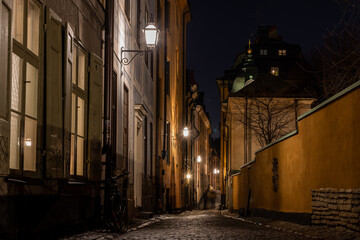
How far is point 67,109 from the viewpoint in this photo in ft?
27.7

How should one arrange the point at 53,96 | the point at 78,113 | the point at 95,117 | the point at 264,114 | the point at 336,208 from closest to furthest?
1. the point at 53,96
2. the point at 78,113
3. the point at 336,208
4. the point at 95,117
5. the point at 264,114

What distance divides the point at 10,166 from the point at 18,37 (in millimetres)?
1532

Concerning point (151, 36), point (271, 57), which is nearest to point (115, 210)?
point (151, 36)

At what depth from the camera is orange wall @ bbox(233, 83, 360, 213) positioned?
9.74 metres

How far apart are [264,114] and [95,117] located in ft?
102

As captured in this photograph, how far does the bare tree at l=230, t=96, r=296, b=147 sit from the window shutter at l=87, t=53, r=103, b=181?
2901 cm

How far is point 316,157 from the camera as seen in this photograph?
40.2 ft

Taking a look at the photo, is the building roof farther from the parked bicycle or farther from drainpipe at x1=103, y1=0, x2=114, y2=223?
the parked bicycle

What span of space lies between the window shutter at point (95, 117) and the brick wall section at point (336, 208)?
4281 mm

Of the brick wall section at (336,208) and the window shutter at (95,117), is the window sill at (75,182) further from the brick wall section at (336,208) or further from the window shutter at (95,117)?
the brick wall section at (336,208)

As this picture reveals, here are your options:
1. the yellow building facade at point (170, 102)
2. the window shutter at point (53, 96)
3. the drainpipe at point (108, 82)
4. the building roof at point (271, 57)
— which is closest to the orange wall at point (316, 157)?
the drainpipe at point (108, 82)

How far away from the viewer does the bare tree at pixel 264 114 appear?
4022 centimetres

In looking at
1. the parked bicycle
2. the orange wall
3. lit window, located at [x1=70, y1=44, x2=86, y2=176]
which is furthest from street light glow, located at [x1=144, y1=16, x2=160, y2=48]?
the parked bicycle

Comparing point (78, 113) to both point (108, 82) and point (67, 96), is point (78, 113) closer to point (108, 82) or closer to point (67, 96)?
point (67, 96)
